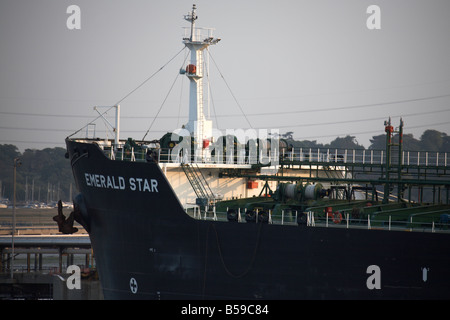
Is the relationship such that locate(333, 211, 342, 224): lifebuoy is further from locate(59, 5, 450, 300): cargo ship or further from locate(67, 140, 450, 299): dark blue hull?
locate(67, 140, 450, 299): dark blue hull

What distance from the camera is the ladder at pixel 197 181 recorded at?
3338 cm

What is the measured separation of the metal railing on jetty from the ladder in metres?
2.07

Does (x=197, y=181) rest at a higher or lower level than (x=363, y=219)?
higher

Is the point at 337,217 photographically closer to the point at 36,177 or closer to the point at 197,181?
the point at 197,181

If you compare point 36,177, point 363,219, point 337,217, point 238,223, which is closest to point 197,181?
point 238,223

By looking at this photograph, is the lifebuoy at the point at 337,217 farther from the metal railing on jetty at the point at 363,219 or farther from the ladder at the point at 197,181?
the ladder at the point at 197,181

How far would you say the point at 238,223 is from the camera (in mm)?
29562

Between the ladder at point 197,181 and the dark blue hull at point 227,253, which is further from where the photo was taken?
the ladder at point 197,181

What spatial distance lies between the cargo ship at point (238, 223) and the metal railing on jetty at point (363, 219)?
0.07 metres

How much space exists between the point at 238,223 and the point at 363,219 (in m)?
5.52

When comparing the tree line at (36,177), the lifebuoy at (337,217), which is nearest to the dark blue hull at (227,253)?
the lifebuoy at (337,217)

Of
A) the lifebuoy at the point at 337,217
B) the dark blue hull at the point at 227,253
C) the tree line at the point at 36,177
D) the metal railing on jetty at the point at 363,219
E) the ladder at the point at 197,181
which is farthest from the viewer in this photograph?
the tree line at the point at 36,177
